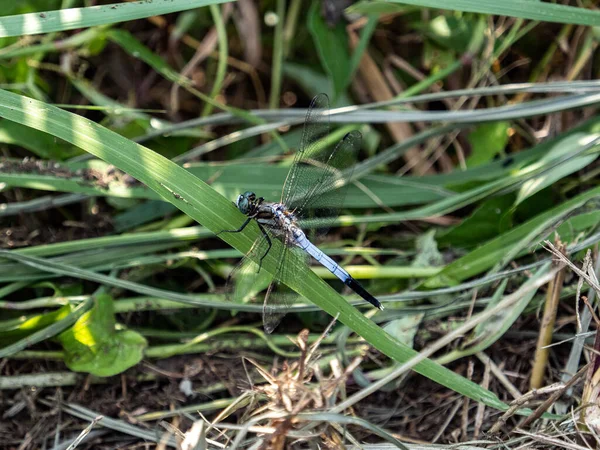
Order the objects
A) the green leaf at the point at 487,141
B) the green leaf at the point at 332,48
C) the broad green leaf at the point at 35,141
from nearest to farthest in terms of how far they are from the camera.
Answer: the broad green leaf at the point at 35,141 → the green leaf at the point at 487,141 → the green leaf at the point at 332,48

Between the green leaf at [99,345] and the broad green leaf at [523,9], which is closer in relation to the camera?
the broad green leaf at [523,9]

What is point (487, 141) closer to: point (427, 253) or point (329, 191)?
point (427, 253)

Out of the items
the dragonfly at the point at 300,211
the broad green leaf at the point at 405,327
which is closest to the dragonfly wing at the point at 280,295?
the dragonfly at the point at 300,211

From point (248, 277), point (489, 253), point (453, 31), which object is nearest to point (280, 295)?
point (248, 277)

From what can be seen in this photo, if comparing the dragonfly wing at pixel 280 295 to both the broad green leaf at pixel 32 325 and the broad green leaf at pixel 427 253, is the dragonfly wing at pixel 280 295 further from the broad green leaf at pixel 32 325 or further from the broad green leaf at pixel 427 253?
the broad green leaf at pixel 32 325

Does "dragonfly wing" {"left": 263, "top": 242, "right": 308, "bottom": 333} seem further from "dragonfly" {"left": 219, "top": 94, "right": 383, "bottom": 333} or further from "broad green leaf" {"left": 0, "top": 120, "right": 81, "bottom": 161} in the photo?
"broad green leaf" {"left": 0, "top": 120, "right": 81, "bottom": 161}

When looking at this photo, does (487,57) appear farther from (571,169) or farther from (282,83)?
(282,83)

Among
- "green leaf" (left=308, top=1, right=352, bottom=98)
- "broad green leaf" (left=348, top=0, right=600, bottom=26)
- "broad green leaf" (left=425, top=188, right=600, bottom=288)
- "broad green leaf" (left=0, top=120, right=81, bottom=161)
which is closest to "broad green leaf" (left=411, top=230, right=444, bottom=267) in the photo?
"broad green leaf" (left=425, top=188, right=600, bottom=288)
